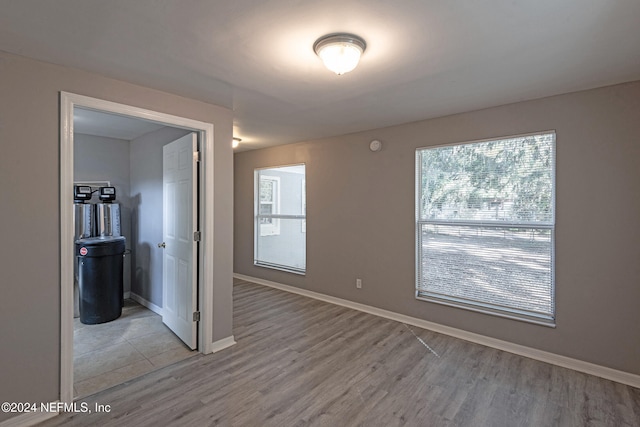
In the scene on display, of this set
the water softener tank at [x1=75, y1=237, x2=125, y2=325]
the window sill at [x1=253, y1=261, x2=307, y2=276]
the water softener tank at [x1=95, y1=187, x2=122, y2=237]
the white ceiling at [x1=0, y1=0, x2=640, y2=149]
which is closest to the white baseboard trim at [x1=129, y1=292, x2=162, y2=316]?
the water softener tank at [x1=75, y1=237, x2=125, y2=325]

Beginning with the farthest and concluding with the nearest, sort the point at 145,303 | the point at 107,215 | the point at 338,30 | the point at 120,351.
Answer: the point at 145,303 < the point at 107,215 < the point at 120,351 < the point at 338,30

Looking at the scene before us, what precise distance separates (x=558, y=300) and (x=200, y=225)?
3.35 meters

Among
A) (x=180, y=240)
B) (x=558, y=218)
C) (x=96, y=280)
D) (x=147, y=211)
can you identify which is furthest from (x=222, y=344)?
(x=558, y=218)

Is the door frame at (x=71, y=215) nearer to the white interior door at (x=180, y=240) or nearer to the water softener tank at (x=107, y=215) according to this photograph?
the white interior door at (x=180, y=240)

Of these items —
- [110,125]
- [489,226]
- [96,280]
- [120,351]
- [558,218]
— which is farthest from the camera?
[110,125]

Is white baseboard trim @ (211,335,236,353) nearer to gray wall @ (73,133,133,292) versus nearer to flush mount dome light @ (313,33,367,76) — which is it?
gray wall @ (73,133,133,292)

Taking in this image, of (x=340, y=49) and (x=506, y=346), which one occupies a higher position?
(x=340, y=49)

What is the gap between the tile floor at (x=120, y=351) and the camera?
8.39 feet

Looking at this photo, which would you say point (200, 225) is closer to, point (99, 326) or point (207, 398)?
point (207, 398)

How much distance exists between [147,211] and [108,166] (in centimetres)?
100

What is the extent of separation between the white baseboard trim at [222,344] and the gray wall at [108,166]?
8.11 feet

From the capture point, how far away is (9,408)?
6.46ft

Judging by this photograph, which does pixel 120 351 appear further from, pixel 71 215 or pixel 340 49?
pixel 340 49

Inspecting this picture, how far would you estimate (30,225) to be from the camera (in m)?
2.07
